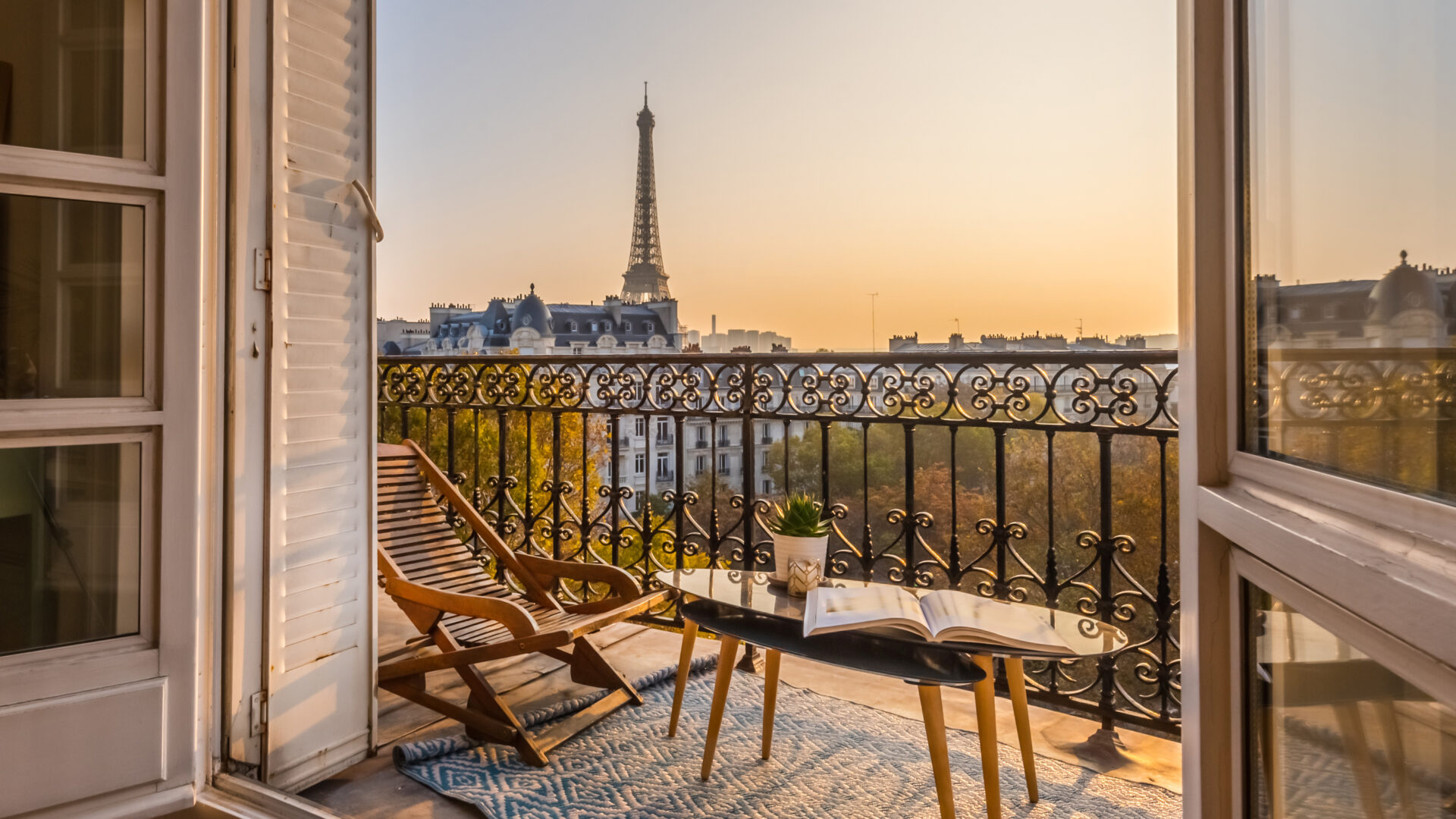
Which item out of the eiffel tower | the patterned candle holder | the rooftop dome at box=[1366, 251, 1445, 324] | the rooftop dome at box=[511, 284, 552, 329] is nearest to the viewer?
the rooftop dome at box=[1366, 251, 1445, 324]

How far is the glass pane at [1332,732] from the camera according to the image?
0.51m

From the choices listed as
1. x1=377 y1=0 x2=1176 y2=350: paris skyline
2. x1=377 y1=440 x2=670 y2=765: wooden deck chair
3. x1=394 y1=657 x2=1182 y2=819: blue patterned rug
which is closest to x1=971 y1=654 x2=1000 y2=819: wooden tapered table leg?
x1=394 y1=657 x2=1182 y2=819: blue patterned rug

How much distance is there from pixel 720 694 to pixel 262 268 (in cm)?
155

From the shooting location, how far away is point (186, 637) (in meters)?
1.67

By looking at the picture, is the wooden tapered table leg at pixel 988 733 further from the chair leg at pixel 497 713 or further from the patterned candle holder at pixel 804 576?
the chair leg at pixel 497 713

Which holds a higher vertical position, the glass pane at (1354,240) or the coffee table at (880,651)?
the glass pane at (1354,240)

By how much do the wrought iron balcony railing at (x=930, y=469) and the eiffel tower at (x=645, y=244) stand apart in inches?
615

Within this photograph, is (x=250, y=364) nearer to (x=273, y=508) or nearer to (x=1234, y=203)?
(x=273, y=508)

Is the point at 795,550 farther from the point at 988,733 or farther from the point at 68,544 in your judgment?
the point at 68,544

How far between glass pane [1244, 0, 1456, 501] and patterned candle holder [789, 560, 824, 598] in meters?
1.37

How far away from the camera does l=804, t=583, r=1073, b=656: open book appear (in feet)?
5.52

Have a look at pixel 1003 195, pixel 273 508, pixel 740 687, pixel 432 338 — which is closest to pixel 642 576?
pixel 740 687

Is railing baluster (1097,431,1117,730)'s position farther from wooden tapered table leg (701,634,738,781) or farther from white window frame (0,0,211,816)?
white window frame (0,0,211,816)

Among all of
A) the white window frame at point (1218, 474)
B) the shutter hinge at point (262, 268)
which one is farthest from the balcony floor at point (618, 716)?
the white window frame at point (1218, 474)
